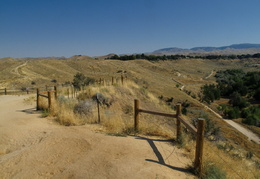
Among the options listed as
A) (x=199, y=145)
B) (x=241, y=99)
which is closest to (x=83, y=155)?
(x=199, y=145)

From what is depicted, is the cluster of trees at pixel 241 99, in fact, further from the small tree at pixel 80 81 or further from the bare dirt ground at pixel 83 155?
the bare dirt ground at pixel 83 155

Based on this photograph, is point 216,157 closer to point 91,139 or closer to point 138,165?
point 138,165

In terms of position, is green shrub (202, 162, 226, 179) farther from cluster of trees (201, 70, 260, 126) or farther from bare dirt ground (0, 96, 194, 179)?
cluster of trees (201, 70, 260, 126)

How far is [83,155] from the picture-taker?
515 cm

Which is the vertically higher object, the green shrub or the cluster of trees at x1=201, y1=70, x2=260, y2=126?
the green shrub

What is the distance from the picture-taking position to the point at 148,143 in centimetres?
607

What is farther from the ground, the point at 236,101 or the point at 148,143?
the point at 148,143

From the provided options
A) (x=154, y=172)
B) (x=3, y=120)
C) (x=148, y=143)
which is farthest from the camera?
(x=3, y=120)

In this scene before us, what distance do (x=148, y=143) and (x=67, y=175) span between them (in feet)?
8.72

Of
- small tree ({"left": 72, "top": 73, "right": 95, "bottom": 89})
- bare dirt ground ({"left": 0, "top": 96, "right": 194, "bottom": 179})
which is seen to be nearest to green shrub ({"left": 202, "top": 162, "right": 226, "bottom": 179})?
bare dirt ground ({"left": 0, "top": 96, "right": 194, "bottom": 179})

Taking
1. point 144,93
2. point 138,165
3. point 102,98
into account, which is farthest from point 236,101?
point 138,165

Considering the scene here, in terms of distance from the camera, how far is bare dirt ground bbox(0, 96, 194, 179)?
14.4ft

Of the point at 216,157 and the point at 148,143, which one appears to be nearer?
the point at 216,157

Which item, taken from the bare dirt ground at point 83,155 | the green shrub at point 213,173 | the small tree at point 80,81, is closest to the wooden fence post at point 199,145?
the green shrub at point 213,173
